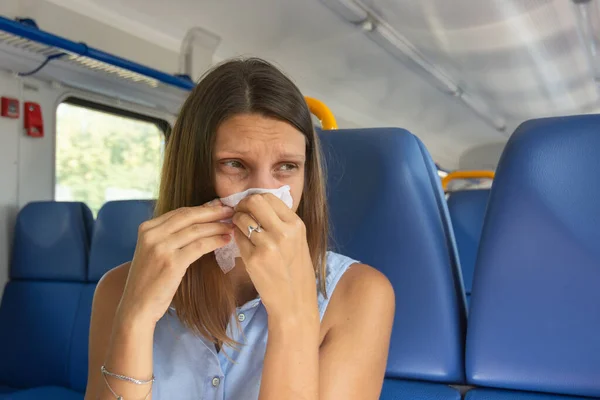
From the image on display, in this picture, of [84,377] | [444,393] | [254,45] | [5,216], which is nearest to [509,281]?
[444,393]

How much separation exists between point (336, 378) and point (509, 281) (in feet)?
1.56

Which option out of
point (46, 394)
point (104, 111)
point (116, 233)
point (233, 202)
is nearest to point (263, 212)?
point (233, 202)

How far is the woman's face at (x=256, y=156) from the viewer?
4.15 feet

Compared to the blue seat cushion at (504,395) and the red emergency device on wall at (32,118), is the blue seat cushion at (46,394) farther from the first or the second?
the blue seat cushion at (504,395)

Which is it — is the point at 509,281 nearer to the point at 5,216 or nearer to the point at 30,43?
the point at 30,43

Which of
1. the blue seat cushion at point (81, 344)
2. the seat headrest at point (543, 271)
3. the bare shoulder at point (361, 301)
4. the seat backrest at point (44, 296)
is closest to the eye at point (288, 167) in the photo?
the bare shoulder at point (361, 301)

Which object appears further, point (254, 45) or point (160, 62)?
point (254, 45)

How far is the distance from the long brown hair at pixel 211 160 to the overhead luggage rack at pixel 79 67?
2.06m

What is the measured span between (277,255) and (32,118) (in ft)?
10.5

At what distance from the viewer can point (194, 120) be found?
1.37m

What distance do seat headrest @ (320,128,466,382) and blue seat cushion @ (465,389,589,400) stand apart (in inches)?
3.3

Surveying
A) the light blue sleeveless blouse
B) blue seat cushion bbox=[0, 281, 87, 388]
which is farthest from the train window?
the light blue sleeveless blouse

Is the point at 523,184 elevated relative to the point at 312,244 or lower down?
elevated

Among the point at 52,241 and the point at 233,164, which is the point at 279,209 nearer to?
the point at 233,164
